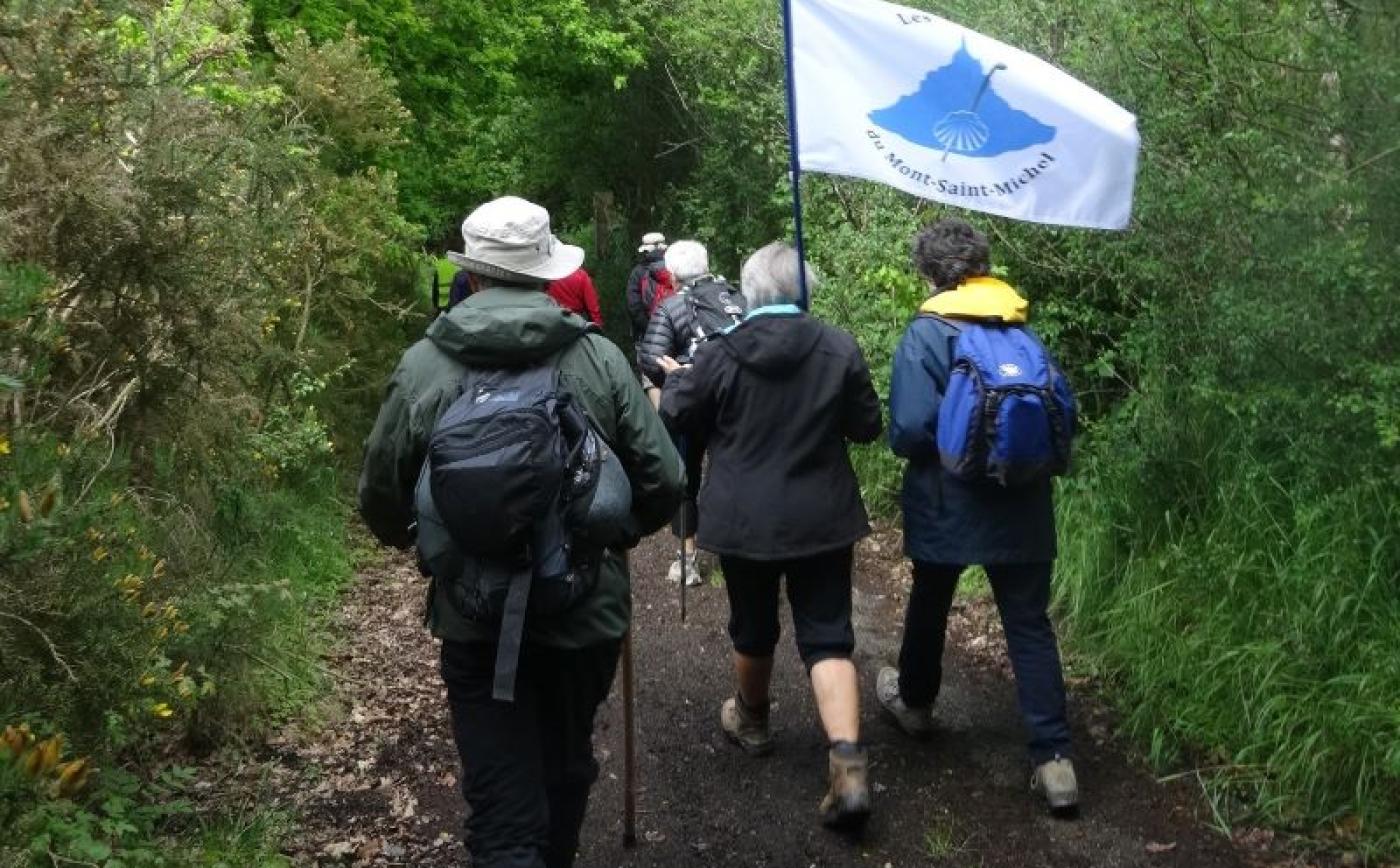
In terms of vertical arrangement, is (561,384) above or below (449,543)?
above

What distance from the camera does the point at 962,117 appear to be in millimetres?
5016

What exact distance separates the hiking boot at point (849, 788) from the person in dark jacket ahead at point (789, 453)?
9 cm

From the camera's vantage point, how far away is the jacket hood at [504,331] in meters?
3.57

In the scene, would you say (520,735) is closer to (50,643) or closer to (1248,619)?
(50,643)

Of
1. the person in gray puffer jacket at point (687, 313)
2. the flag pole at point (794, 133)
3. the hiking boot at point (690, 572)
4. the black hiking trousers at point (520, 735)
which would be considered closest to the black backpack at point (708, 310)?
the person in gray puffer jacket at point (687, 313)

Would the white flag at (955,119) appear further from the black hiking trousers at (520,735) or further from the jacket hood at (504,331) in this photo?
the black hiking trousers at (520,735)

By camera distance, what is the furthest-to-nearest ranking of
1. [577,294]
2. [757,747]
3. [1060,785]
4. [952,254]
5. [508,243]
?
[577,294], [757,747], [952,254], [1060,785], [508,243]

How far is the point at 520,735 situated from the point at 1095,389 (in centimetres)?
481

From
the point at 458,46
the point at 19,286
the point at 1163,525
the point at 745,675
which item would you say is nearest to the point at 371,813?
the point at 745,675

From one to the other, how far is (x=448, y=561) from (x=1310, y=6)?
3.75 m

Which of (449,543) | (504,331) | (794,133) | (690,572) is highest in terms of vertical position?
(794,133)

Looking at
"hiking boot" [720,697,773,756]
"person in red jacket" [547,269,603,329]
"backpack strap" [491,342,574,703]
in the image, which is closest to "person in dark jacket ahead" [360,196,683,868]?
"backpack strap" [491,342,574,703]

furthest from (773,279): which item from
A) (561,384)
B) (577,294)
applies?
(577,294)

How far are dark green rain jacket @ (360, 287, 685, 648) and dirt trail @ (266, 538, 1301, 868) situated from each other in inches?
57.2
